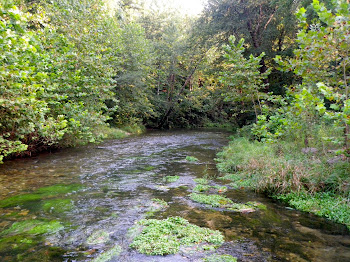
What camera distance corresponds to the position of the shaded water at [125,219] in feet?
14.1

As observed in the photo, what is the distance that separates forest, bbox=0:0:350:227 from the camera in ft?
21.4

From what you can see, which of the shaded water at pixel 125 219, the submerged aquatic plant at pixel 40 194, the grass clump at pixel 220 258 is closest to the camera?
the grass clump at pixel 220 258

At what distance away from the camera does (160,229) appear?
498 centimetres

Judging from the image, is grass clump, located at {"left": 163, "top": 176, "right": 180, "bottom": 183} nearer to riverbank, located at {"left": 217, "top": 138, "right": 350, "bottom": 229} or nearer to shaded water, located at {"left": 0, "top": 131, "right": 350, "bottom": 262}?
shaded water, located at {"left": 0, "top": 131, "right": 350, "bottom": 262}

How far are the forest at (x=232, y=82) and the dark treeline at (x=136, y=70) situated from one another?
7 centimetres

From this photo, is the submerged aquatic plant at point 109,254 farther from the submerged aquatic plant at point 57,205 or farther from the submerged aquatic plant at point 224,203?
the submerged aquatic plant at point 224,203

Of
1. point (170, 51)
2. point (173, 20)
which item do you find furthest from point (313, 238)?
point (173, 20)

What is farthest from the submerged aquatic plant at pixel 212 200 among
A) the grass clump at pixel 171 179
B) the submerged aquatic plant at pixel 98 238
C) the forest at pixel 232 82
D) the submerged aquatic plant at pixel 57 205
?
the submerged aquatic plant at pixel 57 205

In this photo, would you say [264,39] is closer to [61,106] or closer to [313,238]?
[61,106]

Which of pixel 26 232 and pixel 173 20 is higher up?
pixel 173 20

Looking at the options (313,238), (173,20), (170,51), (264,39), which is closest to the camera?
(313,238)

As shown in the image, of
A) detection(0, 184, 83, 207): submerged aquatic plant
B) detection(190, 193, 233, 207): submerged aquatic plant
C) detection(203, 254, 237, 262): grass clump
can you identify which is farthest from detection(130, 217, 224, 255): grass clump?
detection(0, 184, 83, 207): submerged aquatic plant

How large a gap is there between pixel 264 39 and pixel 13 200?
16561mm

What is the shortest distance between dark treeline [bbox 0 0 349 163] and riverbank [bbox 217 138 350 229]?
1077mm
